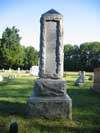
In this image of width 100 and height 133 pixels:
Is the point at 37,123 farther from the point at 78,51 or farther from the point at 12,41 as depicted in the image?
the point at 78,51

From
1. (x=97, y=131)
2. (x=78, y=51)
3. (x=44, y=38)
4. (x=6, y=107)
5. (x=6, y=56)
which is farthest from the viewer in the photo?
(x=78, y=51)

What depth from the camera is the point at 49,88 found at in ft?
25.0

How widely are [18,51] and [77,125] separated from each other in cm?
5740

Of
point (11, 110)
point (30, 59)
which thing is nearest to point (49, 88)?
point (11, 110)

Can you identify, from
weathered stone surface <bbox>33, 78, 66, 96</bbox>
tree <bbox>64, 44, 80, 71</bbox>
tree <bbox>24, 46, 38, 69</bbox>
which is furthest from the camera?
tree <bbox>24, 46, 38, 69</bbox>

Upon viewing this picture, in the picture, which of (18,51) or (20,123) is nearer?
(20,123)

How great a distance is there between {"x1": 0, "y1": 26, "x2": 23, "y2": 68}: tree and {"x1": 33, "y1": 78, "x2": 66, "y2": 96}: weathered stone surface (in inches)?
2111

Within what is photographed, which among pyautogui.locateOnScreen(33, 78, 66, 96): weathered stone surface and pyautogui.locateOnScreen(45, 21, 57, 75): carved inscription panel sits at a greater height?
pyautogui.locateOnScreen(45, 21, 57, 75): carved inscription panel

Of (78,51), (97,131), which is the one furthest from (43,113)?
(78,51)

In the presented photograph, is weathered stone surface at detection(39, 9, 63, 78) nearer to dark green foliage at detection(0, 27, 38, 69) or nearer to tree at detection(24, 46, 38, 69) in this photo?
dark green foliage at detection(0, 27, 38, 69)

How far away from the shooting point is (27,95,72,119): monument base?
7211mm

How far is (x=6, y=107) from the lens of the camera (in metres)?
8.70

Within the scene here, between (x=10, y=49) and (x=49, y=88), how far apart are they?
183ft

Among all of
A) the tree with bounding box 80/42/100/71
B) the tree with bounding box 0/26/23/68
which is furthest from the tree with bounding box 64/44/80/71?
the tree with bounding box 0/26/23/68
